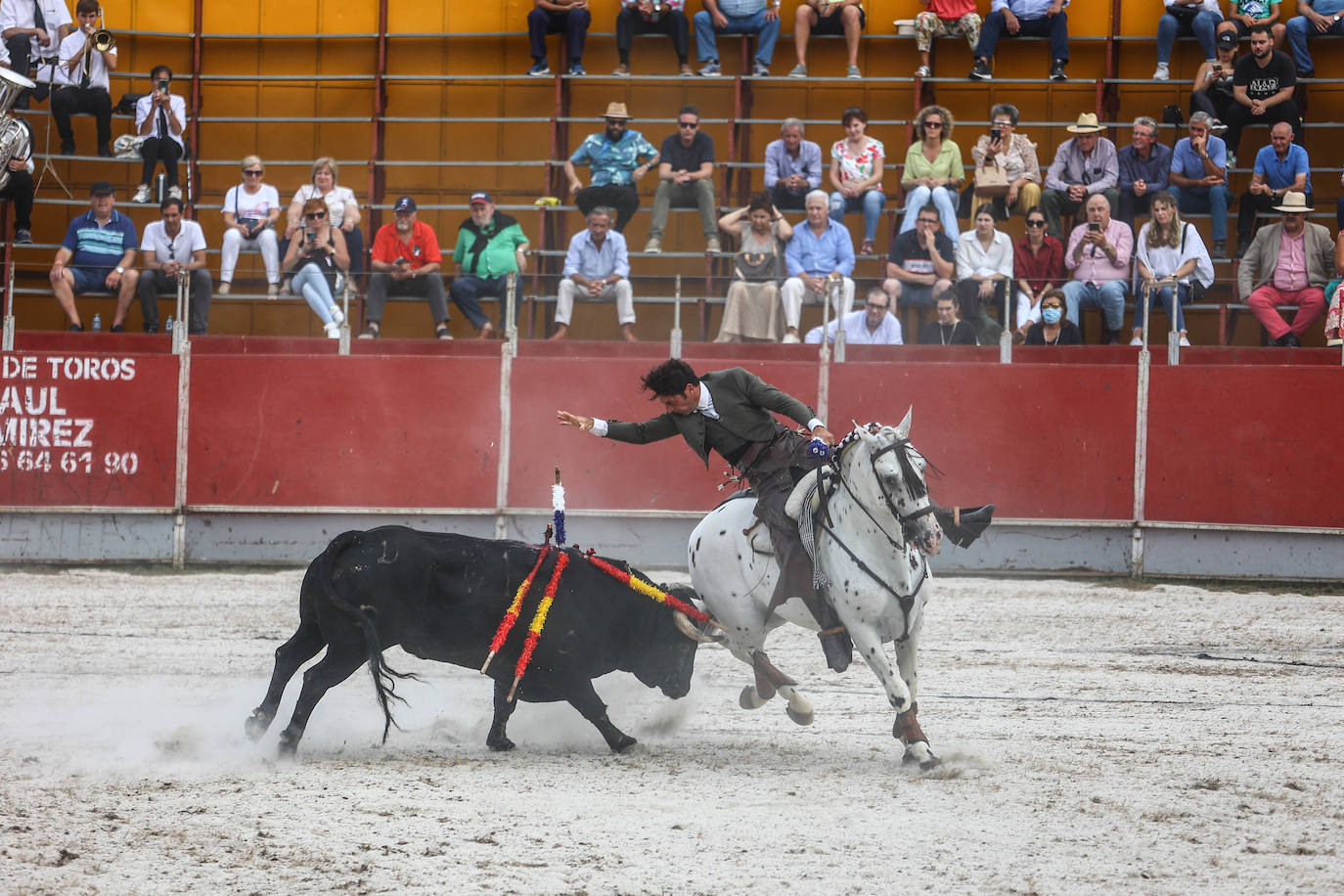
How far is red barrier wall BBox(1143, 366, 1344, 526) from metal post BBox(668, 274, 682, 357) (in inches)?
155

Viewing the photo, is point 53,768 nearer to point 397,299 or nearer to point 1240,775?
point 1240,775

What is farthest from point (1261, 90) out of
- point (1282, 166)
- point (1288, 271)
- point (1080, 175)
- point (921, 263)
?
point (921, 263)

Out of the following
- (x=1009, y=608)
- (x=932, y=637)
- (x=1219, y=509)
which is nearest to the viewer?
(x=932, y=637)

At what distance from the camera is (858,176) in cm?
1479

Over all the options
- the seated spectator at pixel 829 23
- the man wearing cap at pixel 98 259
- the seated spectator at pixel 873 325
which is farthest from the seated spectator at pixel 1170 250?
the man wearing cap at pixel 98 259

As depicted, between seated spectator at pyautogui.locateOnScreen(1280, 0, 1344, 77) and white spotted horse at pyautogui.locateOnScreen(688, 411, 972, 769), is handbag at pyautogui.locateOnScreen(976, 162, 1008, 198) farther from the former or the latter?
white spotted horse at pyautogui.locateOnScreen(688, 411, 972, 769)

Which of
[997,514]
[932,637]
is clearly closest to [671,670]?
[932,637]

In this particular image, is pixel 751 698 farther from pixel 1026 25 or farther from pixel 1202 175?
pixel 1026 25

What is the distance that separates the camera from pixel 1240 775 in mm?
6465

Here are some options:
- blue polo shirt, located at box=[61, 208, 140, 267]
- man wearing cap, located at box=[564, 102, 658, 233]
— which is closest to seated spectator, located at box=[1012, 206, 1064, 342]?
man wearing cap, located at box=[564, 102, 658, 233]

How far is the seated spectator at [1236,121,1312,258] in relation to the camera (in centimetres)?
1427

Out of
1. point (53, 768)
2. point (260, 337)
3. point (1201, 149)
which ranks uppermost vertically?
point (1201, 149)

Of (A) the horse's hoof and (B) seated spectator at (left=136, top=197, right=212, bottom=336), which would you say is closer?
(A) the horse's hoof

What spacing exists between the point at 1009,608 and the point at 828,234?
401 centimetres
